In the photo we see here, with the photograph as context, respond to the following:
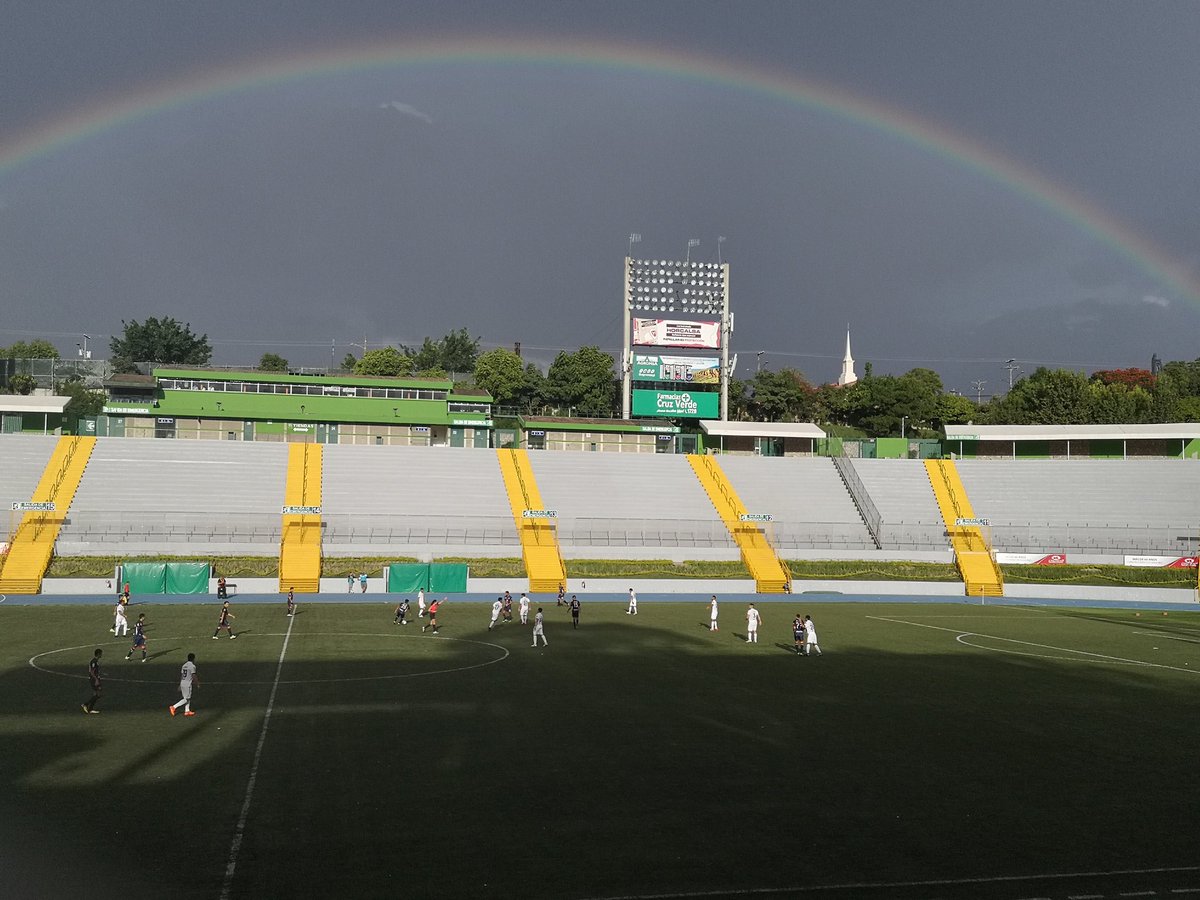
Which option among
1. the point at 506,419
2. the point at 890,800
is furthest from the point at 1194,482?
the point at 890,800

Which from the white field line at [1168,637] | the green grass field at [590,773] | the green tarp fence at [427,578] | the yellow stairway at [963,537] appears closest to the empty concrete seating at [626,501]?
the green tarp fence at [427,578]

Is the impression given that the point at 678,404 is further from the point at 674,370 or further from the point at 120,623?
the point at 120,623

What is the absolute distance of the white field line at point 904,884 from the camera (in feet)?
46.7

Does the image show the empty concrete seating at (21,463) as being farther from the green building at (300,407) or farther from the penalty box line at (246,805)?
the penalty box line at (246,805)

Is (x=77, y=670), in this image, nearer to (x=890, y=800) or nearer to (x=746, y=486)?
(x=890, y=800)

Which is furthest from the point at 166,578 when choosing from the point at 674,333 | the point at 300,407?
the point at 674,333

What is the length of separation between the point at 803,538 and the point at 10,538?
5280 cm

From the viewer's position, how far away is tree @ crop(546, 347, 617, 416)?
133 m

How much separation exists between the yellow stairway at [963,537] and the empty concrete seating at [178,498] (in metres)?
47.5

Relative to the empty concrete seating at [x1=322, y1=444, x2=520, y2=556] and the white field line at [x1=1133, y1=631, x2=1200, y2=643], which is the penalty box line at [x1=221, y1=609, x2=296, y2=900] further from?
the white field line at [x1=1133, y1=631, x2=1200, y2=643]

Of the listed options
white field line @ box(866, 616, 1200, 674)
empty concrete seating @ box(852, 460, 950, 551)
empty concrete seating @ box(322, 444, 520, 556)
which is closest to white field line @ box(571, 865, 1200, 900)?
white field line @ box(866, 616, 1200, 674)

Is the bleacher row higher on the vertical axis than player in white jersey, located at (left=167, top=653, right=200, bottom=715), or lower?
higher

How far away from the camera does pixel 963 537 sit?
247 feet

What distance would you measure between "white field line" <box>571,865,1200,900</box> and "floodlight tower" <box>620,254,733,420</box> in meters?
87.3
